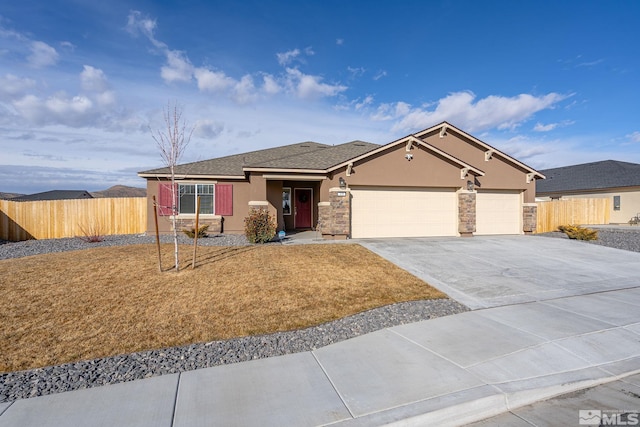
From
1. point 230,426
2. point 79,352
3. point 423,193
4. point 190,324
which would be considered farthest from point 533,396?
point 423,193

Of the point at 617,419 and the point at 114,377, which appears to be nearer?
the point at 617,419

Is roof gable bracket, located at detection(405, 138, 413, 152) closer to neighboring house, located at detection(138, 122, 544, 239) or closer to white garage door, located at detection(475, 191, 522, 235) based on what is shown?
neighboring house, located at detection(138, 122, 544, 239)

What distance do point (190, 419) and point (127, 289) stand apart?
15.5ft

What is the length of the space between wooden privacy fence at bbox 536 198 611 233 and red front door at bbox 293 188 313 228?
12267 millimetres

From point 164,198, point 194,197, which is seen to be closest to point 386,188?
point 194,197

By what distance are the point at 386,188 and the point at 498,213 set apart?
238 inches

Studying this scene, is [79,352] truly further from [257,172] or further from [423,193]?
[423,193]

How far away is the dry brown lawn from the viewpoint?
504 cm

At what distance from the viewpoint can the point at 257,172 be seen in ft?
48.1

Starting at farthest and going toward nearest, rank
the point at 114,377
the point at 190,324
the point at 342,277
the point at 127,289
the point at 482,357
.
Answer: the point at 342,277
the point at 127,289
the point at 190,324
the point at 482,357
the point at 114,377

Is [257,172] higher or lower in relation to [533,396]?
higher

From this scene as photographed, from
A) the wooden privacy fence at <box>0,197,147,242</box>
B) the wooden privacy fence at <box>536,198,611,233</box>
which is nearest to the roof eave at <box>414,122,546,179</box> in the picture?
the wooden privacy fence at <box>536,198,611,233</box>

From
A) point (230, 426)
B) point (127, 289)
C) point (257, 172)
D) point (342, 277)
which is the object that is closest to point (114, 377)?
point (230, 426)

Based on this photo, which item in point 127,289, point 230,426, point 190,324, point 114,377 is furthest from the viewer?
point 127,289
